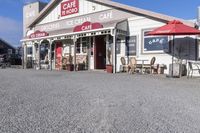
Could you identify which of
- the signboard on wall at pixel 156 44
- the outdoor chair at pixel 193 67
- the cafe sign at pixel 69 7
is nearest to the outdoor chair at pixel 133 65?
the signboard on wall at pixel 156 44

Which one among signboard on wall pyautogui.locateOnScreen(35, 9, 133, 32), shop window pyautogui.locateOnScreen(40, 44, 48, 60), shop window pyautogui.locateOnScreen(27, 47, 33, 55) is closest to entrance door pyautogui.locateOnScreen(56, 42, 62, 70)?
signboard on wall pyautogui.locateOnScreen(35, 9, 133, 32)

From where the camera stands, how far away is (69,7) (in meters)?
20.5

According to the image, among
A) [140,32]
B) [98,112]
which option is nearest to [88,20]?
[140,32]

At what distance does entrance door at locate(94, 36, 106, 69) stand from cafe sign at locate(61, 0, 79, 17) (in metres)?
2.89

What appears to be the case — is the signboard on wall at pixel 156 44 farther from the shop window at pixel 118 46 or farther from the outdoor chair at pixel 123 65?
the shop window at pixel 118 46

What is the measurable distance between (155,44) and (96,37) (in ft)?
15.4

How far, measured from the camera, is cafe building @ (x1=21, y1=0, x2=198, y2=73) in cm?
1488

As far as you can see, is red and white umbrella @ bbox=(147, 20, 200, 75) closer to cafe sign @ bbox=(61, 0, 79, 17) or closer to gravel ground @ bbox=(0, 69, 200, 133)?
gravel ground @ bbox=(0, 69, 200, 133)

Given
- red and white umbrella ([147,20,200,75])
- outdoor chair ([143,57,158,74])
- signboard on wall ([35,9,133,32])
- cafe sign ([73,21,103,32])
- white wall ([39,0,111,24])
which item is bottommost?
outdoor chair ([143,57,158,74])

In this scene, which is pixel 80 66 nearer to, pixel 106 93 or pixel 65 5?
pixel 65 5

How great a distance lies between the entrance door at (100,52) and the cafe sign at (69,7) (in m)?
2.89

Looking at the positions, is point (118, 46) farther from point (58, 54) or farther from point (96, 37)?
point (58, 54)

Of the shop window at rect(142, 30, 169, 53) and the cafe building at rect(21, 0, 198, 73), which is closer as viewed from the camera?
the shop window at rect(142, 30, 169, 53)

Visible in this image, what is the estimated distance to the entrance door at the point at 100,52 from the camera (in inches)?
727
